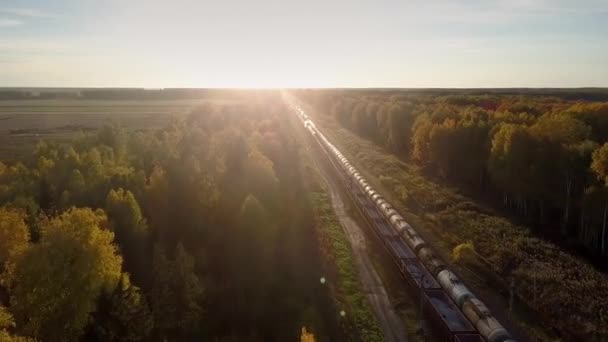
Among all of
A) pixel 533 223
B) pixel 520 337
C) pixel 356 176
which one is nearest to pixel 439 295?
pixel 520 337

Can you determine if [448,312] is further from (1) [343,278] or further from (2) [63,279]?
(2) [63,279]

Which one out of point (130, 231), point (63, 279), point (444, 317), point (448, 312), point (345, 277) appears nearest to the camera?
point (63, 279)

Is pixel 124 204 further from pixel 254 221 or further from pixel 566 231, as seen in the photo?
pixel 566 231

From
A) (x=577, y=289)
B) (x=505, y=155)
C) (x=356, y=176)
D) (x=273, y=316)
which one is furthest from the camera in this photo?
(x=356, y=176)

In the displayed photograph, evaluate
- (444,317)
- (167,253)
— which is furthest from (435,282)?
(167,253)

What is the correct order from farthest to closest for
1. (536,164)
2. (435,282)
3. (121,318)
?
(536,164), (435,282), (121,318)

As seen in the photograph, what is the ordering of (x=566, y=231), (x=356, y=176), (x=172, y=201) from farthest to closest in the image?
(x=356, y=176) < (x=566, y=231) < (x=172, y=201)
